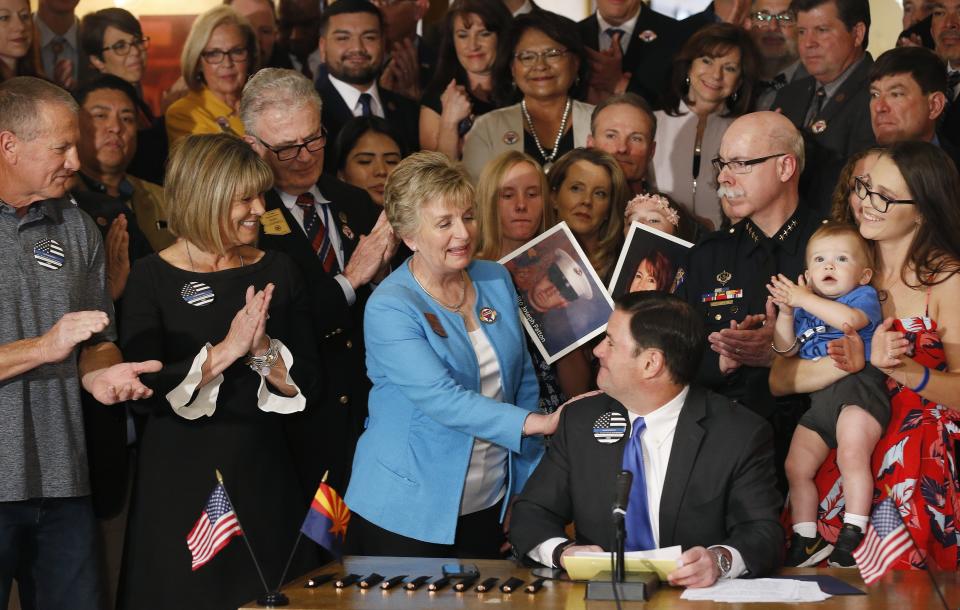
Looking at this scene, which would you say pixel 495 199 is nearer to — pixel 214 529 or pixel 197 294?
pixel 197 294

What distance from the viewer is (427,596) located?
360 centimetres

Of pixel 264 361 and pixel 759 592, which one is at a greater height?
pixel 264 361

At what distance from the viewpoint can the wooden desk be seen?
11.3ft

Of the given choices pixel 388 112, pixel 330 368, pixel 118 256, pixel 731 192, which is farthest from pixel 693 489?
pixel 388 112

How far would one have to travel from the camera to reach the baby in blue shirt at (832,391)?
4.45 meters

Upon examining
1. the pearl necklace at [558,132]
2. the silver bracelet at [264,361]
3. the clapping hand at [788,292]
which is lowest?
the silver bracelet at [264,361]

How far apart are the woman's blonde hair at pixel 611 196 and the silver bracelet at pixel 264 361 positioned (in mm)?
1704

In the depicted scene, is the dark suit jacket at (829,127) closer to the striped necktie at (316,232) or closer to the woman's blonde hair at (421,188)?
the woman's blonde hair at (421,188)

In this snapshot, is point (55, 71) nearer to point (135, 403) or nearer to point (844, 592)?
point (135, 403)

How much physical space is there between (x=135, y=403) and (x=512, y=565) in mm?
1489

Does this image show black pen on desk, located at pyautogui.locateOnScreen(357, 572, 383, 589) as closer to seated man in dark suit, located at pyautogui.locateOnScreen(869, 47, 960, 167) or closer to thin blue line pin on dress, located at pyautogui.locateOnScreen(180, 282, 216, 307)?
thin blue line pin on dress, located at pyautogui.locateOnScreen(180, 282, 216, 307)

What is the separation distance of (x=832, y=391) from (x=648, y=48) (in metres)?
3.19

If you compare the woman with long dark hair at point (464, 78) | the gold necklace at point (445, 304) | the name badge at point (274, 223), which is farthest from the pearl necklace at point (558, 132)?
the gold necklace at point (445, 304)

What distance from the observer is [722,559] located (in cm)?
369
